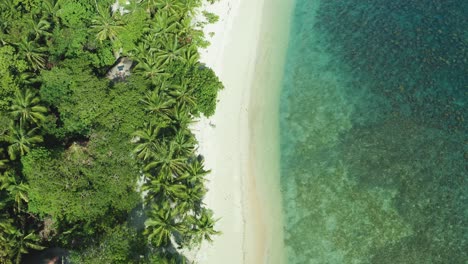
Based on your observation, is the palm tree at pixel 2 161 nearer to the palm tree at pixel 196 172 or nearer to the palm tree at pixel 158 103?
the palm tree at pixel 158 103

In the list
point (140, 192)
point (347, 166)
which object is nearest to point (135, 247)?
point (140, 192)

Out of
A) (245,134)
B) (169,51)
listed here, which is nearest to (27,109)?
(169,51)

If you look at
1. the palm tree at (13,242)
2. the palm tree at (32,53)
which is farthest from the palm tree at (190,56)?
the palm tree at (13,242)

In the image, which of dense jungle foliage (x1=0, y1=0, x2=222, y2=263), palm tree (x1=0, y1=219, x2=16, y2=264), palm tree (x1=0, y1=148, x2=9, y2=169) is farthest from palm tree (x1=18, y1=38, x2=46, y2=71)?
palm tree (x1=0, y1=219, x2=16, y2=264)

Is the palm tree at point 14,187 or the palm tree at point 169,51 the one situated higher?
the palm tree at point 169,51

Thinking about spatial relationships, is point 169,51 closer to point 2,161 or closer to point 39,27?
point 39,27

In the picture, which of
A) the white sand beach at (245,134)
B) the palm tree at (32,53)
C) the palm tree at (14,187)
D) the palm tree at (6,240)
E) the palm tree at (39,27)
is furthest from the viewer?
the palm tree at (39,27)

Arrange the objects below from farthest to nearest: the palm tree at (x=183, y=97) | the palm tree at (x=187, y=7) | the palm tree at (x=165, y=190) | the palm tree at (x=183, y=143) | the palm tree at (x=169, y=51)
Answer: the palm tree at (x=187, y=7) → the palm tree at (x=169, y=51) → the palm tree at (x=183, y=97) → the palm tree at (x=183, y=143) → the palm tree at (x=165, y=190)

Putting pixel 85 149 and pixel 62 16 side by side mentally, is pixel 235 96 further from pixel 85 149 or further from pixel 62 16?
pixel 62 16
